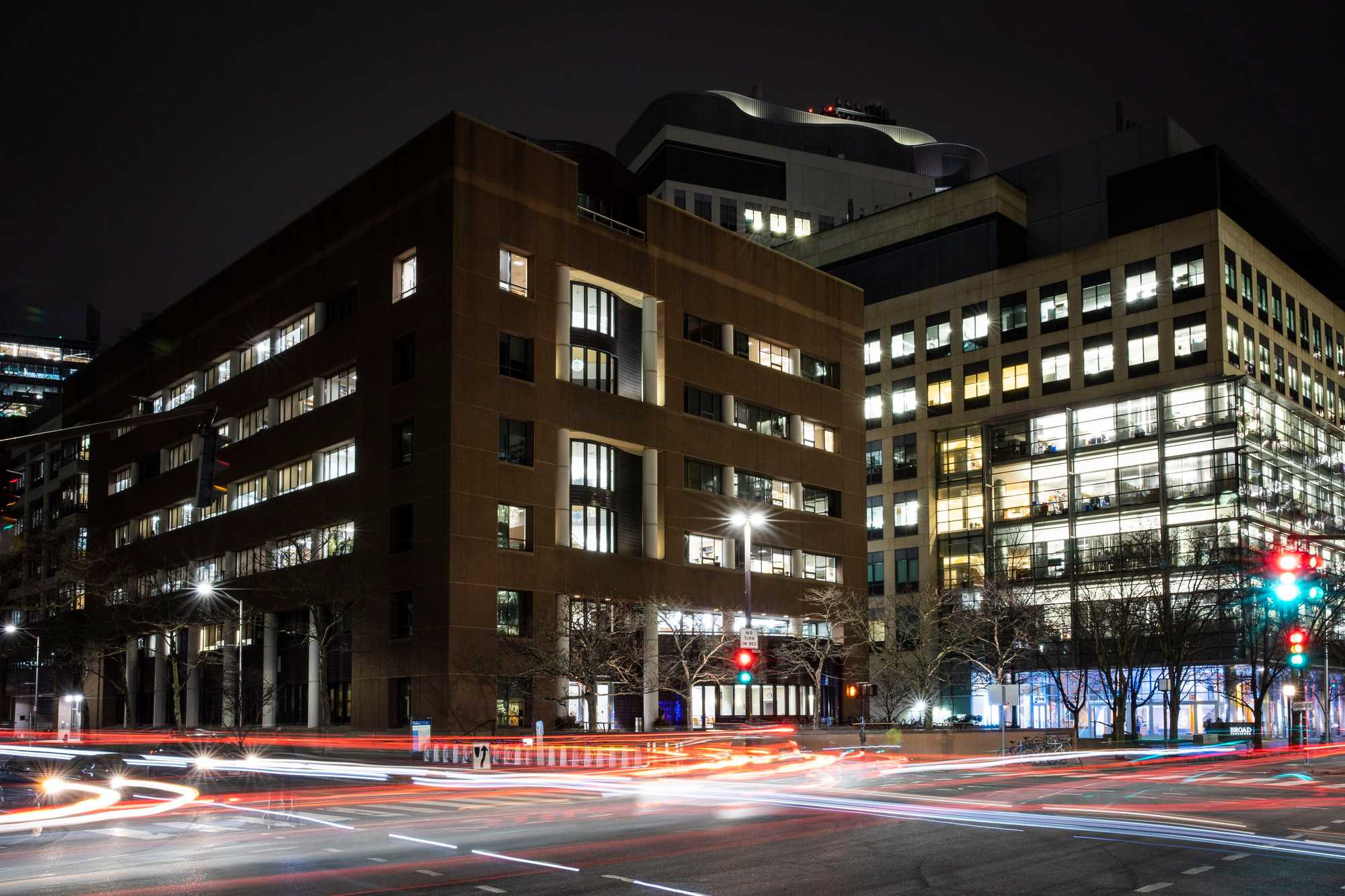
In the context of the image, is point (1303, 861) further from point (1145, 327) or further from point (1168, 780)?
point (1145, 327)

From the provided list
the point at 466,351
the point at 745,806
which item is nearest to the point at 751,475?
the point at 466,351

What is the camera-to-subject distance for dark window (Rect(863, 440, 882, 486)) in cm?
11294

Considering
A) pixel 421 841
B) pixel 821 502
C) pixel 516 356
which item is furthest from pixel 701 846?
pixel 821 502

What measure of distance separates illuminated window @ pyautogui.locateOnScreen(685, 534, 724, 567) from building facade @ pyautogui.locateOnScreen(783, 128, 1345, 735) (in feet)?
74.3

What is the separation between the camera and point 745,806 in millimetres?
28938

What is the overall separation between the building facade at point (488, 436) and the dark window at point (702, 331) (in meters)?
0.23

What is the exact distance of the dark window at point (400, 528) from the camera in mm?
65562

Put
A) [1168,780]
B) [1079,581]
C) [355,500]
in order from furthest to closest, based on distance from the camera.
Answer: [1079,581] < [355,500] < [1168,780]

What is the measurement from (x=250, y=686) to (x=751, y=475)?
108 feet

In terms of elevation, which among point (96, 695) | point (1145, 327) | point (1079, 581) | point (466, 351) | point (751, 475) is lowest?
point (96, 695)

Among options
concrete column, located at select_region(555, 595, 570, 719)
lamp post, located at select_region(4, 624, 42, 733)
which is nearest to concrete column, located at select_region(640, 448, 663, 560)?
concrete column, located at select_region(555, 595, 570, 719)

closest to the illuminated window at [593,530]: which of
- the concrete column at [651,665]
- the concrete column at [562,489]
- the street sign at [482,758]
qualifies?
the concrete column at [562,489]

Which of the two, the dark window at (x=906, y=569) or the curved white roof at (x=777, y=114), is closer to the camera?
the dark window at (x=906, y=569)

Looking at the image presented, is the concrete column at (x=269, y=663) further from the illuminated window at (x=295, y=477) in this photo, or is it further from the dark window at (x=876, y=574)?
the dark window at (x=876, y=574)
